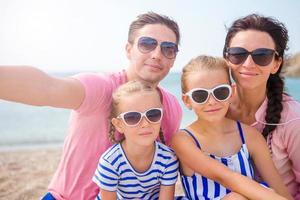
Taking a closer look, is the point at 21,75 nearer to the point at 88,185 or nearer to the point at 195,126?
the point at 88,185

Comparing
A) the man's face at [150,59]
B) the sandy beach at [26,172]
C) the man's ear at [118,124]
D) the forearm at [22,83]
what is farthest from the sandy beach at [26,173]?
the forearm at [22,83]

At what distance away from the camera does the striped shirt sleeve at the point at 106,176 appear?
10.9 feet

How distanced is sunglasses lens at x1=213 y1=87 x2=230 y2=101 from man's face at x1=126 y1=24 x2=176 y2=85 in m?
0.89

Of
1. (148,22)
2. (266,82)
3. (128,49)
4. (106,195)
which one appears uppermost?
(148,22)

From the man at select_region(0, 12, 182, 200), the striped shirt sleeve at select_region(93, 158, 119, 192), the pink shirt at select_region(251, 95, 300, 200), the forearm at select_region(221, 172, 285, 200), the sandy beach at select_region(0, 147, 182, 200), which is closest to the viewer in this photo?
the man at select_region(0, 12, 182, 200)

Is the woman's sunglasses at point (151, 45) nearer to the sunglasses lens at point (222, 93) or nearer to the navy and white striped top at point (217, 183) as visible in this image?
the sunglasses lens at point (222, 93)

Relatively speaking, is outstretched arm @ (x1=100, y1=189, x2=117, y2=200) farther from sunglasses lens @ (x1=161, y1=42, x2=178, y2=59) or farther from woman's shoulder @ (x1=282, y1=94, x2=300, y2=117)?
woman's shoulder @ (x1=282, y1=94, x2=300, y2=117)

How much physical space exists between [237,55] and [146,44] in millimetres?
988

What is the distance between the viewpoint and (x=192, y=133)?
359cm

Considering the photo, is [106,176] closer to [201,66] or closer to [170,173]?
[170,173]

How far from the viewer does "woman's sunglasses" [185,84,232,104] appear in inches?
133

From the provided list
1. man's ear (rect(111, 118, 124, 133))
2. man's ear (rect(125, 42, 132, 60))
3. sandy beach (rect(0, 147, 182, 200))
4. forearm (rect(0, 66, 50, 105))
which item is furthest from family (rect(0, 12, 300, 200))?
sandy beach (rect(0, 147, 182, 200))

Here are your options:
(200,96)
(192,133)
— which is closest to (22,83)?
(200,96)

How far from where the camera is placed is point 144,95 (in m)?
3.43
